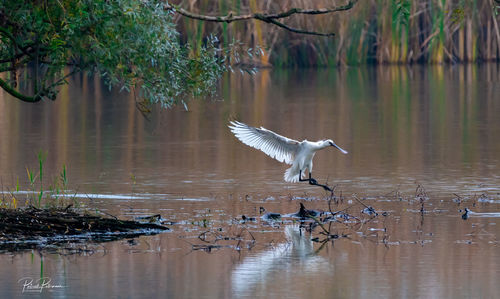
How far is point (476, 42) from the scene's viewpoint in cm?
4028

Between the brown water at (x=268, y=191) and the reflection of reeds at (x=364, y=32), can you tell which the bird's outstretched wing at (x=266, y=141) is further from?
the reflection of reeds at (x=364, y=32)

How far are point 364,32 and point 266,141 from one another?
26.9 meters

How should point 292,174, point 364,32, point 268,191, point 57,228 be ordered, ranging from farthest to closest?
point 364,32
point 268,191
point 292,174
point 57,228

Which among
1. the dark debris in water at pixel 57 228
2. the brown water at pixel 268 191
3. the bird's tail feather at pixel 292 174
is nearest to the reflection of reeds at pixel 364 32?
the brown water at pixel 268 191

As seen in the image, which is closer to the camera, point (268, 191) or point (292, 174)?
point (292, 174)

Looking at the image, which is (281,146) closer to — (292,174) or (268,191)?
(292,174)

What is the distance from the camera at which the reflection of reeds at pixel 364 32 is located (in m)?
37.4

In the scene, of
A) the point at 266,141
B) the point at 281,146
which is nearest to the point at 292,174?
the point at 281,146

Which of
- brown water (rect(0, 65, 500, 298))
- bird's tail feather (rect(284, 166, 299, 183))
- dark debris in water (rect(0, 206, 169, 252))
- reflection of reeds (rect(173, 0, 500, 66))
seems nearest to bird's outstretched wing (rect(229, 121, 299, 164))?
bird's tail feather (rect(284, 166, 299, 183))

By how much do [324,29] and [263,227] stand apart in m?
27.1

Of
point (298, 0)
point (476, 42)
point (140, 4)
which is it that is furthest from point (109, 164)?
point (476, 42)

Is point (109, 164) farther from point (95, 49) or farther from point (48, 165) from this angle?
point (95, 49)

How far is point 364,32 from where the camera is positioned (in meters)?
39.2

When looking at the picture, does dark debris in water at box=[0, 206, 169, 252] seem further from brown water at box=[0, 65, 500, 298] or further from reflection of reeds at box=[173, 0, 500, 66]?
reflection of reeds at box=[173, 0, 500, 66]
